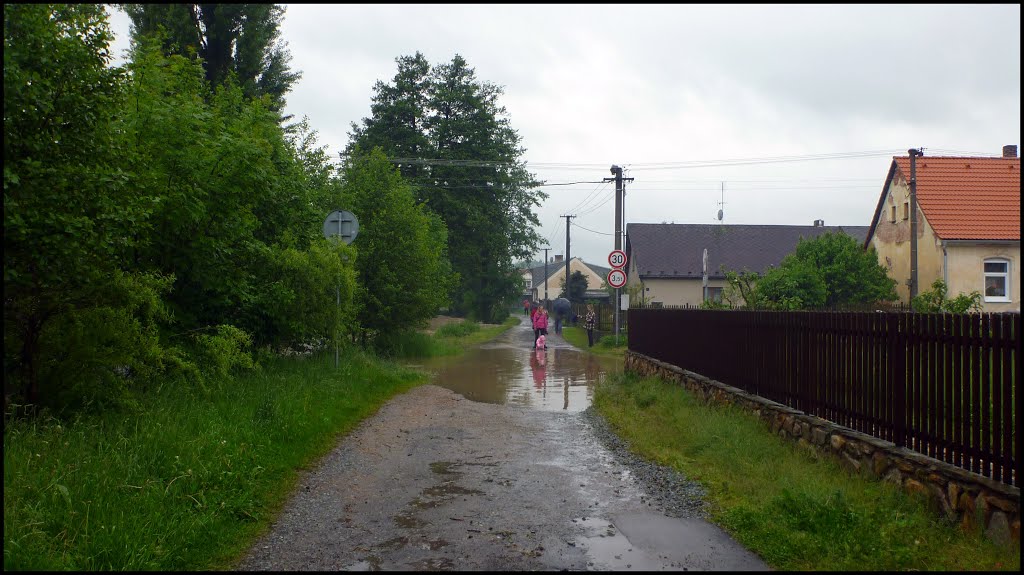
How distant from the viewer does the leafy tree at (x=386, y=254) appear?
2147 cm

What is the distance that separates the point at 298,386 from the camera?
36.7 feet

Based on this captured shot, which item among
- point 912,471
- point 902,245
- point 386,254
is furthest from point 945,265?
point 912,471

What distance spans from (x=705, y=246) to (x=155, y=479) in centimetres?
4739

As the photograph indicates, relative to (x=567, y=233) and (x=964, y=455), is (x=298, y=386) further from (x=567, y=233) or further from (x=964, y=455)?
(x=567, y=233)

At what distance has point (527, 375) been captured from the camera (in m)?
19.0

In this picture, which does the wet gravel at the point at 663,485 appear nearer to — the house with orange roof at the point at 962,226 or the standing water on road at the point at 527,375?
the standing water on road at the point at 527,375

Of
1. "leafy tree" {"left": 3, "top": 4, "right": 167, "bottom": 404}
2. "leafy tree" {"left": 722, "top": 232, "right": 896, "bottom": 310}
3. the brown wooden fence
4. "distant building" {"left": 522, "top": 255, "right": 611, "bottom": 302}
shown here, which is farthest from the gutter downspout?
"distant building" {"left": 522, "top": 255, "right": 611, "bottom": 302}

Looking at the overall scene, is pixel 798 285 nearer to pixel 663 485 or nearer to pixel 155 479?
pixel 663 485

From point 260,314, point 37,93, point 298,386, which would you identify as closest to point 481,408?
point 298,386

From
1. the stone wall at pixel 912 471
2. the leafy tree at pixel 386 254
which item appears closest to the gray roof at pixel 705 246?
the leafy tree at pixel 386 254

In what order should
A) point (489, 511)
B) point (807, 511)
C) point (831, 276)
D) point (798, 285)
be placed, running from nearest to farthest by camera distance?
1. point (807, 511)
2. point (489, 511)
3. point (798, 285)
4. point (831, 276)

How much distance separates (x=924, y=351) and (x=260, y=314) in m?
9.65

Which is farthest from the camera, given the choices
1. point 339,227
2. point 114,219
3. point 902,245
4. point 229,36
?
point 902,245

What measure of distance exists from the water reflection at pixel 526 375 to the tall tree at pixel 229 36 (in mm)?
8737
